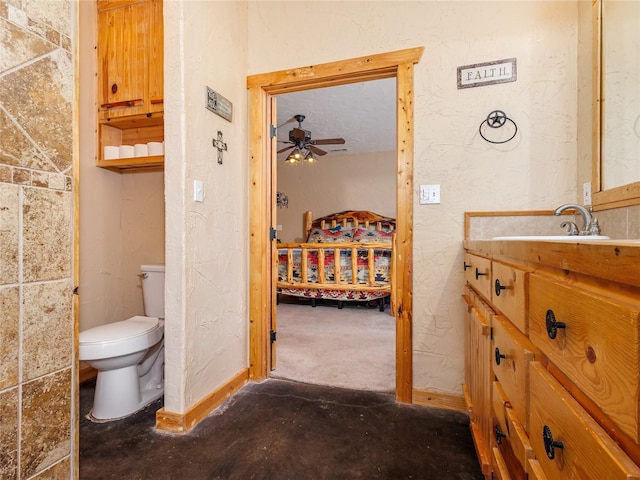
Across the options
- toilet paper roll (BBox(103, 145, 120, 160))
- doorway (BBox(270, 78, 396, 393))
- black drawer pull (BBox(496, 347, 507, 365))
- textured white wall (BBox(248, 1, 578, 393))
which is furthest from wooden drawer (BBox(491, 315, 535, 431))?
toilet paper roll (BBox(103, 145, 120, 160))

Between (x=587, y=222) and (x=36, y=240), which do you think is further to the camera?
(x=587, y=222)

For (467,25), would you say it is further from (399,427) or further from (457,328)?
(399,427)

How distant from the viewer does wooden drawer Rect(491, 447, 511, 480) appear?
34.9 inches

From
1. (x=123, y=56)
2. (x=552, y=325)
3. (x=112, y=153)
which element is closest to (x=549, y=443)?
(x=552, y=325)

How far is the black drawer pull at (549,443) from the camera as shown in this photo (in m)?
0.55

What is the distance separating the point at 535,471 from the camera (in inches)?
25.4

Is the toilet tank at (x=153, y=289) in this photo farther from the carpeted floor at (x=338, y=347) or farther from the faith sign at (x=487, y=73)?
the faith sign at (x=487, y=73)

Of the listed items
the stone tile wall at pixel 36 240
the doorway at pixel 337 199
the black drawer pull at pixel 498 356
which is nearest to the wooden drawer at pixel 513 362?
the black drawer pull at pixel 498 356

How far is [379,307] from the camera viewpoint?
4.39 metres

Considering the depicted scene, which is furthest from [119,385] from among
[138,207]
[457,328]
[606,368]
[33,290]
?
[606,368]

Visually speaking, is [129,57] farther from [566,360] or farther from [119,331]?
[566,360]

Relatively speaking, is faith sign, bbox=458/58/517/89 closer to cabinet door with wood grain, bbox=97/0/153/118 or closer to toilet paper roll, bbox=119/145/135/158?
cabinet door with wood grain, bbox=97/0/153/118

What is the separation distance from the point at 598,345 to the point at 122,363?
195cm

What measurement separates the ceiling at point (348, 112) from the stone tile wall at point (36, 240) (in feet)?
8.22
